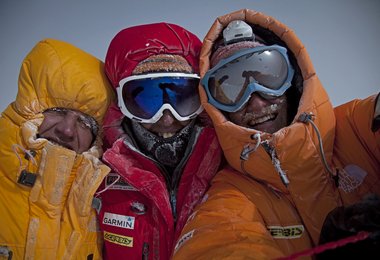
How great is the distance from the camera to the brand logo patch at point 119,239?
1.98 meters

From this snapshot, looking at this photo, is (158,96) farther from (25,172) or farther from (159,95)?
(25,172)

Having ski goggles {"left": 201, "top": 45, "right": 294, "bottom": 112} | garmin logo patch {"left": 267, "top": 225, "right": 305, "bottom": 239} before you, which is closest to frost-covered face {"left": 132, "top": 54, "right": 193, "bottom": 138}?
ski goggles {"left": 201, "top": 45, "right": 294, "bottom": 112}

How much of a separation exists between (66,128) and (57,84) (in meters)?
0.33

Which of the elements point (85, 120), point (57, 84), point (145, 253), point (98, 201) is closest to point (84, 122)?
point (85, 120)

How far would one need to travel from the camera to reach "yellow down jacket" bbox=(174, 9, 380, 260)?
4.90 feet

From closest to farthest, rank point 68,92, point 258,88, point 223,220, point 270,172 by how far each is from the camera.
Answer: point 223,220, point 270,172, point 258,88, point 68,92

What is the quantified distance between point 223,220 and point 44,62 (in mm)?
1776

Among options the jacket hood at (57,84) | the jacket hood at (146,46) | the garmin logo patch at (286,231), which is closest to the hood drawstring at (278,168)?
the garmin logo patch at (286,231)

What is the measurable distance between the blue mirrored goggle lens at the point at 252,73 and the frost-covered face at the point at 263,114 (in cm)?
8

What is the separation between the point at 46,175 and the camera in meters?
2.03

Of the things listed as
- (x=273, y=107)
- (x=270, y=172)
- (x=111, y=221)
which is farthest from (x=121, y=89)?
(x=270, y=172)

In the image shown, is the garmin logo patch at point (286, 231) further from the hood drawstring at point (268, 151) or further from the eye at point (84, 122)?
the eye at point (84, 122)

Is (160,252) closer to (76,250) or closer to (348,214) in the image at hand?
(76,250)

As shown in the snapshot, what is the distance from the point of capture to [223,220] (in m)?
1.39
